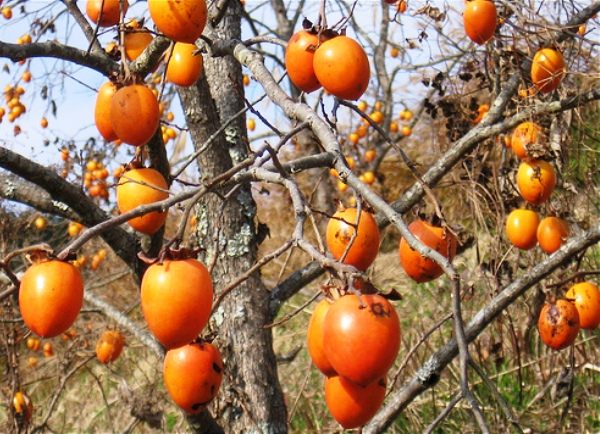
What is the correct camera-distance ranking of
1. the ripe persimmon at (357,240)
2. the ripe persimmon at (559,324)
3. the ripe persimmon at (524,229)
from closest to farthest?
the ripe persimmon at (357,240) → the ripe persimmon at (559,324) → the ripe persimmon at (524,229)

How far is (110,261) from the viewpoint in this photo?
7148 mm

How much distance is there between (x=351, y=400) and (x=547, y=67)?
191cm

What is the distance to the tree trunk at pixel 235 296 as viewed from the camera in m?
2.26

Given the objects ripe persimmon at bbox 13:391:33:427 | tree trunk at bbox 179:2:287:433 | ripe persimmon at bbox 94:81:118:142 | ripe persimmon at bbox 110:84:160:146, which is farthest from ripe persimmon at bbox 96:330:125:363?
ripe persimmon at bbox 110:84:160:146

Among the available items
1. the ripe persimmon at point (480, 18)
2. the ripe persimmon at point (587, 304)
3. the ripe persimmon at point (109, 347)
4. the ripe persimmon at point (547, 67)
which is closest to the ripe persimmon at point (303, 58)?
the ripe persimmon at point (480, 18)

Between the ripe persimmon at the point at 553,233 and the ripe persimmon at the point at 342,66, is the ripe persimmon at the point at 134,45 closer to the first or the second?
the ripe persimmon at the point at 342,66

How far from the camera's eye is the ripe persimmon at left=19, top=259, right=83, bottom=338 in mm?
1066

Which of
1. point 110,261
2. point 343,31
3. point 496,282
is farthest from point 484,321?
point 110,261

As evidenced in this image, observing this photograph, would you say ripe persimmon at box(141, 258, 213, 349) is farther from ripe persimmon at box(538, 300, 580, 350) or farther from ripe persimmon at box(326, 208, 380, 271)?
ripe persimmon at box(538, 300, 580, 350)

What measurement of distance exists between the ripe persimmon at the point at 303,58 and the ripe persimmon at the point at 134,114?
1.04 ft

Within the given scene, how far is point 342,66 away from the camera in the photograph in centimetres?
136

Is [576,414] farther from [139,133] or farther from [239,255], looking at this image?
[139,133]

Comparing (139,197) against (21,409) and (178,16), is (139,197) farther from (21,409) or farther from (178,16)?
(21,409)

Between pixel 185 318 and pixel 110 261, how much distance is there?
248 inches
